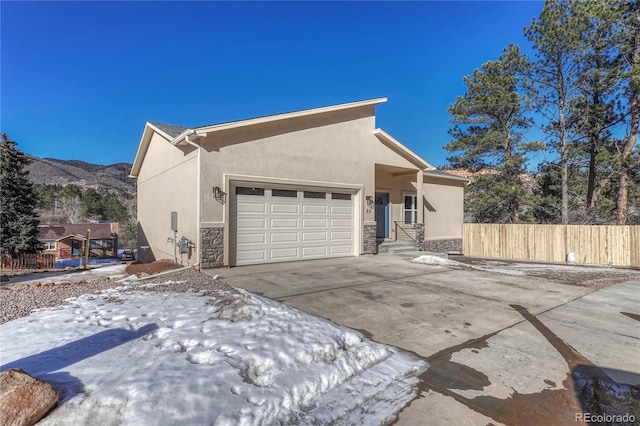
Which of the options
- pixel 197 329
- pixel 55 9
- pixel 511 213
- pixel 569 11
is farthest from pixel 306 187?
pixel 569 11

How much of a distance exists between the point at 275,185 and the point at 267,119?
197 cm

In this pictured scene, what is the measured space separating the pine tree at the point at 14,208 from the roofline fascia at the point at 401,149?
19.3 meters

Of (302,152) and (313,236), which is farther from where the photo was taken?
(313,236)

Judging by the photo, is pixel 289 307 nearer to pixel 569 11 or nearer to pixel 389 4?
pixel 389 4

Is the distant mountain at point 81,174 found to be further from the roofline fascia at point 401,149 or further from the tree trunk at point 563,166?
the tree trunk at point 563,166

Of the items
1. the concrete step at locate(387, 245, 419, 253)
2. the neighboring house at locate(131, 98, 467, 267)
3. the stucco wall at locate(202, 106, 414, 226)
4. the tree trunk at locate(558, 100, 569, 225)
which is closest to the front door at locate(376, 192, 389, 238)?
the neighboring house at locate(131, 98, 467, 267)

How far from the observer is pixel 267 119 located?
30.2 ft

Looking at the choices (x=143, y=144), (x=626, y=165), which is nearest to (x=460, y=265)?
(x=626, y=165)

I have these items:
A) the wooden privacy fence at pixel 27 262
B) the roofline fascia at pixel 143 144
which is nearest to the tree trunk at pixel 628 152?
the roofline fascia at pixel 143 144

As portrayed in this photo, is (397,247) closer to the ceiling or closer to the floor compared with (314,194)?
closer to the floor

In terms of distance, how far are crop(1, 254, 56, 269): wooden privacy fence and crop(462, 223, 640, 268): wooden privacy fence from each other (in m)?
21.4

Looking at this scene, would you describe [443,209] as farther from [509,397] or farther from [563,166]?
[509,397]

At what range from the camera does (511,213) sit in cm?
1848

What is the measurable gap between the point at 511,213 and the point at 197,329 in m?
19.7
